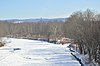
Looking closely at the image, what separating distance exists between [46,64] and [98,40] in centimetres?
475

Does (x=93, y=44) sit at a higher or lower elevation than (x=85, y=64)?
higher

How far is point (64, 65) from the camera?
21.7 m

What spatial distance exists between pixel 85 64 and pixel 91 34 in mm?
3123

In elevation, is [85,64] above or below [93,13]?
below

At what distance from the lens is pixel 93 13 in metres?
36.1

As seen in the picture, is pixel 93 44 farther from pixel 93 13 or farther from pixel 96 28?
pixel 93 13

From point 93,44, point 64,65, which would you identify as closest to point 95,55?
point 93,44

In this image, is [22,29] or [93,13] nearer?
[93,13]

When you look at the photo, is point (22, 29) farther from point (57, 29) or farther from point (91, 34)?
point (91, 34)

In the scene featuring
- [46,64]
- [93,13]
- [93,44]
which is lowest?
[46,64]

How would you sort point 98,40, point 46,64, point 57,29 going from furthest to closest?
point 57,29
point 46,64
point 98,40

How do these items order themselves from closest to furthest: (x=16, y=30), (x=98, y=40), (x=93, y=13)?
1. (x=98, y=40)
2. (x=93, y=13)
3. (x=16, y=30)

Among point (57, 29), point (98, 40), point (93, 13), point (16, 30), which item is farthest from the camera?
point (16, 30)

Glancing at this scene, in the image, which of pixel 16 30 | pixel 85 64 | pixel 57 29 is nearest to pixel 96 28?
pixel 85 64
